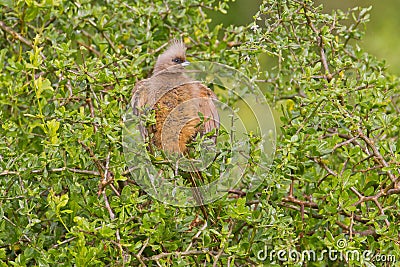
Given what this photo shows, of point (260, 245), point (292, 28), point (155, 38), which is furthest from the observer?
point (155, 38)

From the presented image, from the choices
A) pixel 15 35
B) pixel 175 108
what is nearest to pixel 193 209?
pixel 175 108

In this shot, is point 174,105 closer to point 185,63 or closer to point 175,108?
point 175,108

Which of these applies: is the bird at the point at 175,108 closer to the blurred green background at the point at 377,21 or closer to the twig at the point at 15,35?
the twig at the point at 15,35

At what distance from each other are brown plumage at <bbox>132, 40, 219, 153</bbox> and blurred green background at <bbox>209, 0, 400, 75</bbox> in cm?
62

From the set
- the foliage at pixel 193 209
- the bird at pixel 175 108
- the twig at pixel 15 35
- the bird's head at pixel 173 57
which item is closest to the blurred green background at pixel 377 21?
the bird's head at pixel 173 57

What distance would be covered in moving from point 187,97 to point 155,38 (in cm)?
42

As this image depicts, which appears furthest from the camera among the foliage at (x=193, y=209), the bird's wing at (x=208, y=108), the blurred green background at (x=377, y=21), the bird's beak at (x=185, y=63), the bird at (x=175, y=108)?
Result: the blurred green background at (x=377, y=21)

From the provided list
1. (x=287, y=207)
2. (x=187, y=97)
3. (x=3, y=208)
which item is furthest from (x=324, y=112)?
(x=3, y=208)

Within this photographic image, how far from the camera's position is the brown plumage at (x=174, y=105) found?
194 centimetres

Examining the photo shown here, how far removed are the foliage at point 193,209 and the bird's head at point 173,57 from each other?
0.14 meters

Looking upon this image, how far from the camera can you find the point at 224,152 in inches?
68.1

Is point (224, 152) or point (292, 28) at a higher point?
point (292, 28)

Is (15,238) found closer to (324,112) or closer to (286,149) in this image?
(286,149)

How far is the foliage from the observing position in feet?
5.72
